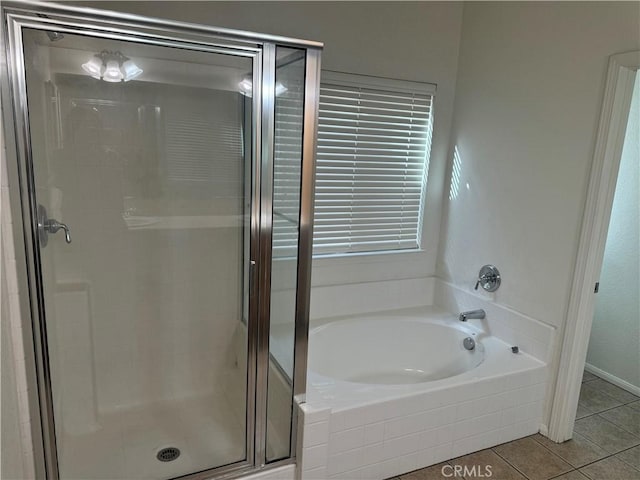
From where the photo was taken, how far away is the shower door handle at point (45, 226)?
5.25 ft

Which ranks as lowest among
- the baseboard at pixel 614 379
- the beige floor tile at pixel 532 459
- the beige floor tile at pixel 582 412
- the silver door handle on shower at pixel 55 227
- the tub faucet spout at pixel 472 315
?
the beige floor tile at pixel 532 459

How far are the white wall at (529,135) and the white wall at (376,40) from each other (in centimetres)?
14

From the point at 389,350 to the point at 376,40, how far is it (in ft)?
6.43

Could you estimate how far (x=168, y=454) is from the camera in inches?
82.7

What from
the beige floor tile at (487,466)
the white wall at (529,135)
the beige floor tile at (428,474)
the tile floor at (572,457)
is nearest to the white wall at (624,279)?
the tile floor at (572,457)

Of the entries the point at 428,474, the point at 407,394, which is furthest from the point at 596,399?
the point at 407,394

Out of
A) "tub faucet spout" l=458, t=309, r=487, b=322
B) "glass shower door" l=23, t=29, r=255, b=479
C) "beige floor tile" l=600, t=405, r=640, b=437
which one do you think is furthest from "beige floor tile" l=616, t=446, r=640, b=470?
"glass shower door" l=23, t=29, r=255, b=479

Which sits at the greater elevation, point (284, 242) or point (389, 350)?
point (284, 242)

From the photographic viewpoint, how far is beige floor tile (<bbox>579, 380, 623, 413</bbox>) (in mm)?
2877

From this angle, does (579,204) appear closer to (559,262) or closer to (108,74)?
(559,262)

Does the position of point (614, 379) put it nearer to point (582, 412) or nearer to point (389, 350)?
point (582, 412)

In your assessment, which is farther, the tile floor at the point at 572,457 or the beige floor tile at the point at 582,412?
the beige floor tile at the point at 582,412

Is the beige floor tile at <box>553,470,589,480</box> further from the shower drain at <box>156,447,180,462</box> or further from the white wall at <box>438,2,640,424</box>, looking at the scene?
the shower drain at <box>156,447,180,462</box>

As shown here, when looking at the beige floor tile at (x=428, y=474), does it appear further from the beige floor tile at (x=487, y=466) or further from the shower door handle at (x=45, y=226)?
the shower door handle at (x=45, y=226)
